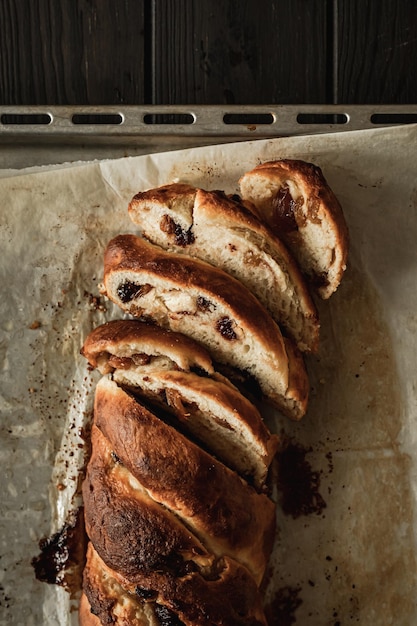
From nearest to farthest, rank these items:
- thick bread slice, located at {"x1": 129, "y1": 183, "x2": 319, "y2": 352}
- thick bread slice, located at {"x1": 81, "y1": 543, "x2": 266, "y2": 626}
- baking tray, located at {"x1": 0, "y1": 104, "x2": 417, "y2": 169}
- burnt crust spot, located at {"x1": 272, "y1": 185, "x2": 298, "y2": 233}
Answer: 1. thick bread slice, located at {"x1": 81, "y1": 543, "x2": 266, "y2": 626}
2. thick bread slice, located at {"x1": 129, "y1": 183, "x2": 319, "y2": 352}
3. burnt crust spot, located at {"x1": 272, "y1": 185, "x2": 298, "y2": 233}
4. baking tray, located at {"x1": 0, "y1": 104, "x2": 417, "y2": 169}

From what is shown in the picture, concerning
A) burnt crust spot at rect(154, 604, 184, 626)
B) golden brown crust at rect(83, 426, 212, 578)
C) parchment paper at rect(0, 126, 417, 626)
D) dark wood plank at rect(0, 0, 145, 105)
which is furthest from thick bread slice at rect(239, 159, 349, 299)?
burnt crust spot at rect(154, 604, 184, 626)

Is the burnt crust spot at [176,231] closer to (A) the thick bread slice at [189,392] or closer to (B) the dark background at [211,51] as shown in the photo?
(A) the thick bread slice at [189,392]

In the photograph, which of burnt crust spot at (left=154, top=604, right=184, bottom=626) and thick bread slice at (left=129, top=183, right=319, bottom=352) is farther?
thick bread slice at (left=129, top=183, right=319, bottom=352)

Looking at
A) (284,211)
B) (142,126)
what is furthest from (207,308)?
(142,126)

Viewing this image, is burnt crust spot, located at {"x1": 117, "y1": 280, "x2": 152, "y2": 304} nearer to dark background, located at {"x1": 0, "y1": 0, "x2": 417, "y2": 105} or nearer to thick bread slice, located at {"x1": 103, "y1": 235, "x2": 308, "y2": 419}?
thick bread slice, located at {"x1": 103, "y1": 235, "x2": 308, "y2": 419}

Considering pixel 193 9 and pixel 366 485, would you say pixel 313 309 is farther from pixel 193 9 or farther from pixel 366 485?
pixel 193 9

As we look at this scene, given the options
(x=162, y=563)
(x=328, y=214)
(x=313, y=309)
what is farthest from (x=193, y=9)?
(x=162, y=563)

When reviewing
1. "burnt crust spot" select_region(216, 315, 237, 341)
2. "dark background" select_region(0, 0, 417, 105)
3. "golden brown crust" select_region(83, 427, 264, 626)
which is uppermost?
"dark background" select_region(0, 0, 417, 105)

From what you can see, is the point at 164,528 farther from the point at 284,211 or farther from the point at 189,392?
the point at 284,211
